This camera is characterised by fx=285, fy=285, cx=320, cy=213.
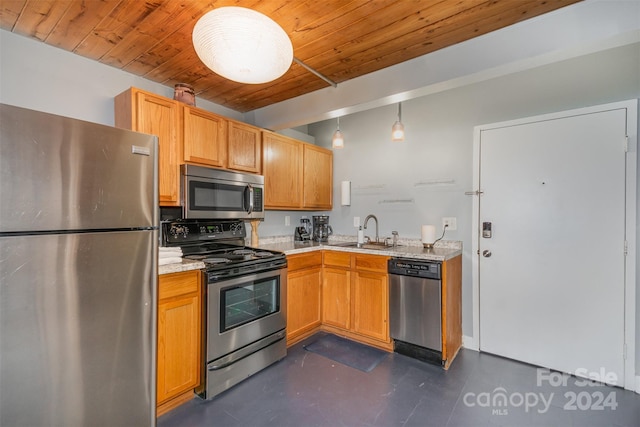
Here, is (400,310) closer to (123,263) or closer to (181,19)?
(123,263)

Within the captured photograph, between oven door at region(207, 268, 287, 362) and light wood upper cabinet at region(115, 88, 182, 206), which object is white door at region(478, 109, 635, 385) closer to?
oven door at region(207, 268, 287, 362)

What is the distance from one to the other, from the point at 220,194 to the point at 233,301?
0.93 m

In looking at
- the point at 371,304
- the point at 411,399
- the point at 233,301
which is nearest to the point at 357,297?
the point at 371,304

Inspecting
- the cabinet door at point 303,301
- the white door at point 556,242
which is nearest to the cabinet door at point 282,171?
the cabinet door at point 303,301

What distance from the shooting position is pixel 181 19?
1.77 metres

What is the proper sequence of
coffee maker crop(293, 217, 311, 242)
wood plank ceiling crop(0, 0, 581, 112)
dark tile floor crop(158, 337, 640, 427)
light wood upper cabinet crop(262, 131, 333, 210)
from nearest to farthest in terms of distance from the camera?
wood plank ceiling crop(0, 0, 581, 112)
dark tile floor crop(158, 337, 640, 427)
light wood upper cabinet crop(262, 131, 333, 210)
coffee maker crop(293, 217, 311, 242)

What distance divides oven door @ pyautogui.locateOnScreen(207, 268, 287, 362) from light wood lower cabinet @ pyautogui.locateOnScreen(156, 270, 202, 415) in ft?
0.33

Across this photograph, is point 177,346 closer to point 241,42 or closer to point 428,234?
point 241,42

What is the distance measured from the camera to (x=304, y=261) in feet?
9.43

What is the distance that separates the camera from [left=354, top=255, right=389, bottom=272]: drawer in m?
2.67

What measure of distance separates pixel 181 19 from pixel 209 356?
220 centimetres

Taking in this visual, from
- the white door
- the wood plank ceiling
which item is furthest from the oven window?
the white door

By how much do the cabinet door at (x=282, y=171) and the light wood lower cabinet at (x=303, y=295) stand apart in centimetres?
68

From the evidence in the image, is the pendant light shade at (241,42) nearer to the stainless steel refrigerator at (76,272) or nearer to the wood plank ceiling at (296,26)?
the wood plank ceiling at (296,26)
